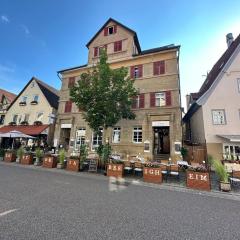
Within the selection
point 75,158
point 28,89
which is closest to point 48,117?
point 28,89

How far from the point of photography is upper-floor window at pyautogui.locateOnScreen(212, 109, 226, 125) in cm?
1532

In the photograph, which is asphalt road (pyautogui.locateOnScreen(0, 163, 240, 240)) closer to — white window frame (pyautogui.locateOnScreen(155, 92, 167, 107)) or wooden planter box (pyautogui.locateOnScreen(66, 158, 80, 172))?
wooden planter box (pyautogui.locateOnScreen(66, 158, 80, 172))

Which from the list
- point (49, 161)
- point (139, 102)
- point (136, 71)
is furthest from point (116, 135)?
point (136, 71)

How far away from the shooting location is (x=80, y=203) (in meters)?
6.00

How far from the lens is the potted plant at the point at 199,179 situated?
8991 mm

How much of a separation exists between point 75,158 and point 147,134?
7927mm

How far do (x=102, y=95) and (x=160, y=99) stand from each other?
740 centimetres

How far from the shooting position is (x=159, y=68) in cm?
1870

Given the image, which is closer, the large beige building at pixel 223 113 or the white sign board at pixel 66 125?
the large beige building at pixel 223 113

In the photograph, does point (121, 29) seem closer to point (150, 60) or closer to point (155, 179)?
point (150, 60)

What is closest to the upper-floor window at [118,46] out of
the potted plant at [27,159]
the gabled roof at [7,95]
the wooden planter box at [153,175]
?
the potted plant at [27,159]

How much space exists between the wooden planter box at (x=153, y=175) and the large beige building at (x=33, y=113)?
16763mm

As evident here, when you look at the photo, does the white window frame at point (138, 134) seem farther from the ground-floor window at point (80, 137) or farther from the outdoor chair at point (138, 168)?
the ground-floor window at point (80, 137)

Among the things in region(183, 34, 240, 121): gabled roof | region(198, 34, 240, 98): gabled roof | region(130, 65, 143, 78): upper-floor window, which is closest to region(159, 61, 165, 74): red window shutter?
region(130, 65, 143, 78): upper-floor window
